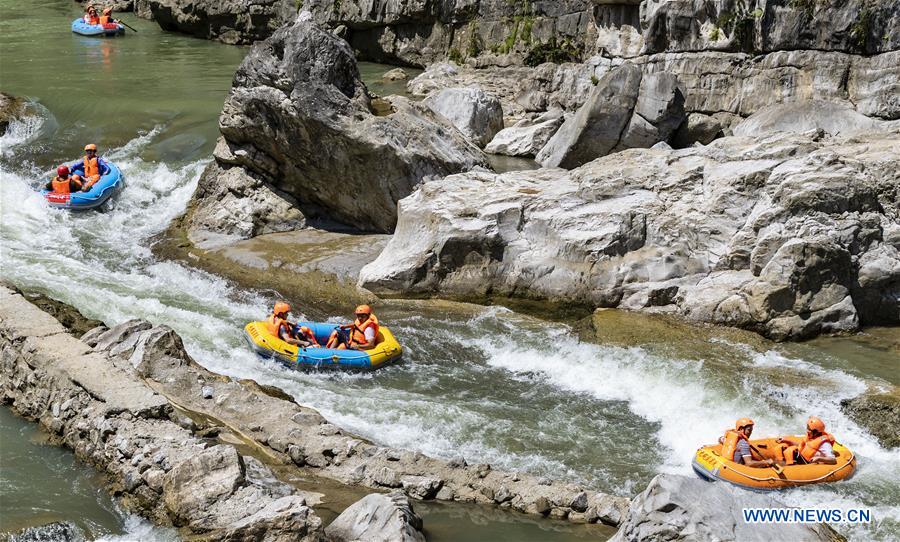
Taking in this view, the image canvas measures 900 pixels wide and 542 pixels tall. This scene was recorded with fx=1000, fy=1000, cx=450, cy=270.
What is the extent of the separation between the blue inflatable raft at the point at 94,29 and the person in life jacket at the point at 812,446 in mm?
30400

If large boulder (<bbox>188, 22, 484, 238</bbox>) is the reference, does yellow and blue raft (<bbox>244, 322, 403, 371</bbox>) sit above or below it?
below

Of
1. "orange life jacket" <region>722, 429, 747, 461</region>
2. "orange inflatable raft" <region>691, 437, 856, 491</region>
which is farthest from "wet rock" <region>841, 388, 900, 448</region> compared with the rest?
"orange life jacket" <region>722, 429, 747, 461</region>

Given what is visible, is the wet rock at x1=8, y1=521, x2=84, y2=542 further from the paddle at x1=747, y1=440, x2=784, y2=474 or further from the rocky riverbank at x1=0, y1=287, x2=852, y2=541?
the paddle at x1=747, y1=440, x2=784, y2=474

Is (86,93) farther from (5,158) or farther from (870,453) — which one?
(870,453)

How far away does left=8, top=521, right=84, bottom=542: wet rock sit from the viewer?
26.6ft

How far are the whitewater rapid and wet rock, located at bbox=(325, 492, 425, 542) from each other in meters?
2.62

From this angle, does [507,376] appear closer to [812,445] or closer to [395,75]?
[812,445]

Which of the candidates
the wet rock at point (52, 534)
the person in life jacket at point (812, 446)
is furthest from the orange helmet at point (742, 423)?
the wet rock at point (52, 534)

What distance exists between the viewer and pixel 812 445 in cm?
1084

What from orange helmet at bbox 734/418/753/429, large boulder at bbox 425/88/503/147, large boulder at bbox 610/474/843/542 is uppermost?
large boulder at bbox 610/474/843/542

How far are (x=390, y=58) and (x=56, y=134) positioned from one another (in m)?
12.3

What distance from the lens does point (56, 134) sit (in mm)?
23016

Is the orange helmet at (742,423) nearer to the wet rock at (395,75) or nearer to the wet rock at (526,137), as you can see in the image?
the wet rock at (526,137)

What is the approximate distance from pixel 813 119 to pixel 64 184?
1502cm
